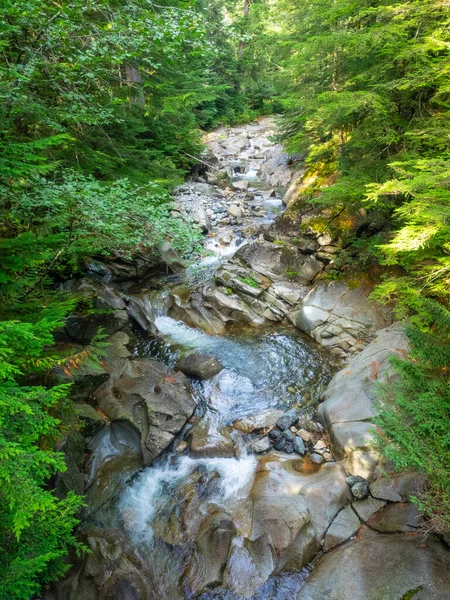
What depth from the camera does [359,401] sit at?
6750mm

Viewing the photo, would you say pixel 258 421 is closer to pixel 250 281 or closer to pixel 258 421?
pixel 258 421

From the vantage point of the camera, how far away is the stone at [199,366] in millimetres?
8766

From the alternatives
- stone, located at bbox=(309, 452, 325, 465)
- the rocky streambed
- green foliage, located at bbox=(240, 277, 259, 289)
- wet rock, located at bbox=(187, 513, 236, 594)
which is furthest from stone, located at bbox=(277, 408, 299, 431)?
green foliage, located at bbox=(240, 277, 259, 289)

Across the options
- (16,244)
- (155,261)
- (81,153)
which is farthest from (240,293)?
(16,244)

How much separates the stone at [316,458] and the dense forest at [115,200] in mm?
1944

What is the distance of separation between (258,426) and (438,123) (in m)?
7.83

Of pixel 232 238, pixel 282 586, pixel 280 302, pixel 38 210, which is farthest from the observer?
pixel 232 238

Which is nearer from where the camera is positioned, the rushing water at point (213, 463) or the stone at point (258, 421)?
the rushing water at point (213, 463)

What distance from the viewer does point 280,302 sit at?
11062mm

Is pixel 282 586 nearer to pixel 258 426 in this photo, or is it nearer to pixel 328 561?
pixel 328 561

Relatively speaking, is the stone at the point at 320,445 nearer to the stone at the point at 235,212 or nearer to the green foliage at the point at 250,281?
the green foliage at the point at 250,281

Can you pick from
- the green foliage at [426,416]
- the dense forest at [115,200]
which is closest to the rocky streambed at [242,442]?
the green foliage at [426,416]

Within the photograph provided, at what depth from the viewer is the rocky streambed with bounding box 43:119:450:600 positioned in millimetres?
4734

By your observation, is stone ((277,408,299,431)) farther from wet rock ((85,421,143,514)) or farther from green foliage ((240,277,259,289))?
green foliage ((240,277,259,289))
